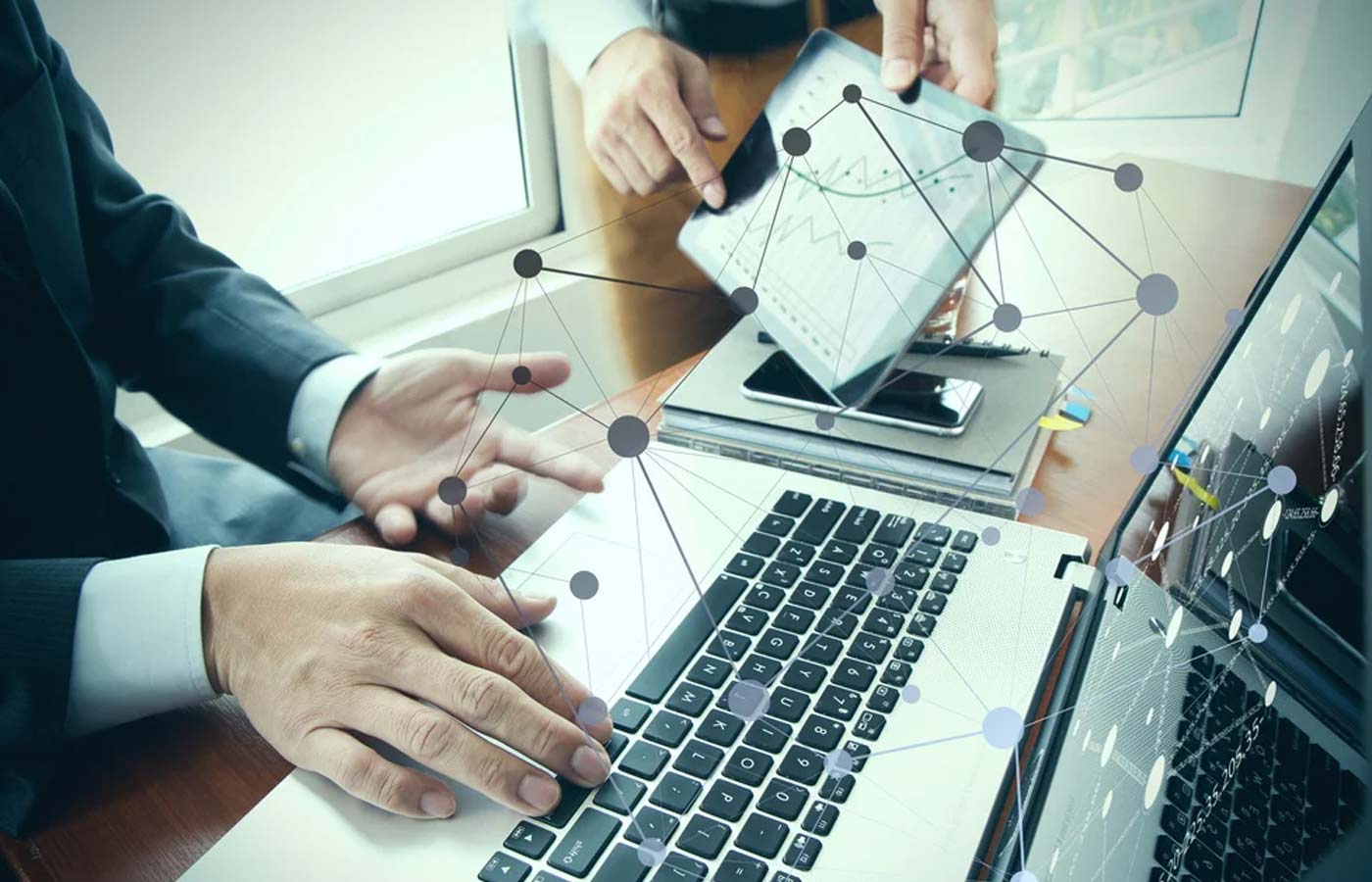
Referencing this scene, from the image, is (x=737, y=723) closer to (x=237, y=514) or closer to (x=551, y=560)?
(x=551, y=560)

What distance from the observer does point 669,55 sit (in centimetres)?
37

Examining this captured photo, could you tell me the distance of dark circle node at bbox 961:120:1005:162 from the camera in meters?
0.33

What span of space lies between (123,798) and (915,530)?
32cm

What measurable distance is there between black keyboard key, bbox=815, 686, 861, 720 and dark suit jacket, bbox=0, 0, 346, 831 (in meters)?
0.27

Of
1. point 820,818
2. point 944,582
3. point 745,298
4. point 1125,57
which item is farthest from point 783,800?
point 1125,57

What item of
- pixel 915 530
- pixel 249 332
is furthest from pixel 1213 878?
pixel 249 332

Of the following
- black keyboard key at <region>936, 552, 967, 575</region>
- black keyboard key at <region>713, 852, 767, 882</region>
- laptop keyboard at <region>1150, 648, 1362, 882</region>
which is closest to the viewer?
laptop keyboard at <region>1150, 648, 1362, 882</region>

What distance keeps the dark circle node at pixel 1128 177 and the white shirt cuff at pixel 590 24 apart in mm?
200

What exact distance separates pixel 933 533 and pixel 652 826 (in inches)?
7.0

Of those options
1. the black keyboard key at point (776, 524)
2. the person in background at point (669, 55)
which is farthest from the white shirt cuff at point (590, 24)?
the black keyboard key at point (776, 524)

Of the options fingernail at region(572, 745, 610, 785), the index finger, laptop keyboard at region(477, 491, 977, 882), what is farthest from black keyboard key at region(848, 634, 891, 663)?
the index finger

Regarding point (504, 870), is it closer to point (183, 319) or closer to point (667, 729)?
point (667, 729)

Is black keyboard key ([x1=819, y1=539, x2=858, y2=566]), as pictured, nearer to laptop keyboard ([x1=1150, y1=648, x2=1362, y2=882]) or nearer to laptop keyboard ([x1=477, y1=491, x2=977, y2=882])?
laptop keyboard ([x1=477, y1=491, x2=977, y2=882])

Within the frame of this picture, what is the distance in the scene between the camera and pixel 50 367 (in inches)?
16.1
